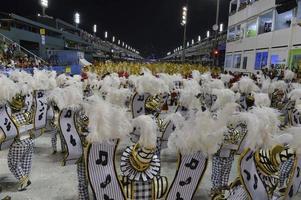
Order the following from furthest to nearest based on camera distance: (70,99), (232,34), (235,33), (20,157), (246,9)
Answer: (232,34) → (235,33) → (246,9) → (20,157) → (70,99)

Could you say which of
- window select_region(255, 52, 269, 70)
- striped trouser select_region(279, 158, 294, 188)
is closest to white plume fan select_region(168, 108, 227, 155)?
striped trouser select_region(279, 158, 294, 188)

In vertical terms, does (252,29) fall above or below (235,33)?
below

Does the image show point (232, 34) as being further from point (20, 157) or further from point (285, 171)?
point (285, 171)

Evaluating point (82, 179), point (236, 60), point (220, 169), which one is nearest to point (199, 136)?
point (82, 179)

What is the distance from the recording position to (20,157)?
176 inches

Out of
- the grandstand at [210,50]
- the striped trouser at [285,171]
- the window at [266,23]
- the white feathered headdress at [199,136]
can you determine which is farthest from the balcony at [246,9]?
the white feathered headdress at [199,136]

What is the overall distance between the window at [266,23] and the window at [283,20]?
95 cm

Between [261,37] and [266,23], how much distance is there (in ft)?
3.01

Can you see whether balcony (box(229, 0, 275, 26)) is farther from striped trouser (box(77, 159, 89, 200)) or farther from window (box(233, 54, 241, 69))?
striped trouser (box(77, 159, 89, 200))

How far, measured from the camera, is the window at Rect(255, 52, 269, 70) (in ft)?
63.2

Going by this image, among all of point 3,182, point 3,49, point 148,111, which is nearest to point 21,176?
point 3,182

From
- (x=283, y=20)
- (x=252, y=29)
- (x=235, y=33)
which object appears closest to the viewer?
(x=283, y=20)

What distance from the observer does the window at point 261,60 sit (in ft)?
63.2

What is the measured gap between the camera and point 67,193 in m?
4.71
